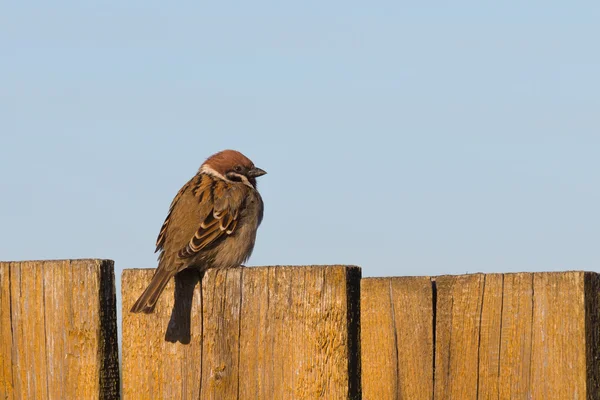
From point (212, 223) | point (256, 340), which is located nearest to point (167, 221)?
point (212, 223)

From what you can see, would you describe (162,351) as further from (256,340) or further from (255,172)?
(255,172)

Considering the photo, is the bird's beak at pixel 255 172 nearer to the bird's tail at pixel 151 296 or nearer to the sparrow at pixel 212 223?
the sparrow at pixel 212 223

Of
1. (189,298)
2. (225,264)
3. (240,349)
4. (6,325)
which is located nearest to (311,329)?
(240,349)

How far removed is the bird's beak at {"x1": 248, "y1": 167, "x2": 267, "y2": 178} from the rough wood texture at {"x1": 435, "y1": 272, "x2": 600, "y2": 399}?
14.4ft

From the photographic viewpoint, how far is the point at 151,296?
393 cm

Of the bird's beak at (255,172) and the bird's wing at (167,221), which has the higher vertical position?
the bird's beak at (255,172)

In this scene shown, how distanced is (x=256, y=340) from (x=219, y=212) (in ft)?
9.53

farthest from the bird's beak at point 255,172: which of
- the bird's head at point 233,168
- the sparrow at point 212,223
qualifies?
the sparrow at point 212,223

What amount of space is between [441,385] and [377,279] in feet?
1.63

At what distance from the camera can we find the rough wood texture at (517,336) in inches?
132

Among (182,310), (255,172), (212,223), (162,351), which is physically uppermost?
(255,172)

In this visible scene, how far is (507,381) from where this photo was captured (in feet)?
11.4

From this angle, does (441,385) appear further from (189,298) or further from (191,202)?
(191,202)

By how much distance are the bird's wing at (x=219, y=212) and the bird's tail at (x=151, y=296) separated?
6.56 ft
